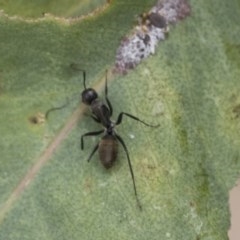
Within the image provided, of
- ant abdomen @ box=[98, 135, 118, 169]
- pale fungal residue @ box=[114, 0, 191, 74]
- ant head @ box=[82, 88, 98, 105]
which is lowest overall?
ant abdomen @ box=[98, 135, 118, 169]

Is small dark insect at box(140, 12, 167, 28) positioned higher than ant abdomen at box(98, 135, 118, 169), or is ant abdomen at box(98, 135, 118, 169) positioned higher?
small dark insect at box(140, 12, 167, 28)

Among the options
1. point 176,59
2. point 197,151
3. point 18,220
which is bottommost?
point 18,220

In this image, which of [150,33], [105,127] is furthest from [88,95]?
[150,33]

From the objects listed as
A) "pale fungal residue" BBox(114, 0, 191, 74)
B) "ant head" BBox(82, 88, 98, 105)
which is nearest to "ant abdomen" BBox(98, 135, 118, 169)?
"ant head" BBox(82, 88, 98, 105)

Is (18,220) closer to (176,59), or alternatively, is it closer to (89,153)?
(89,153)

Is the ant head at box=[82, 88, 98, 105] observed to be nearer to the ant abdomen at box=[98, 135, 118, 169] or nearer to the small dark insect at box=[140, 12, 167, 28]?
the ant abdomen at box=[98, 135, 118, 169]

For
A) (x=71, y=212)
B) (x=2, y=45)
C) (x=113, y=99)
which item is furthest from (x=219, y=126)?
(x=2, y=45)

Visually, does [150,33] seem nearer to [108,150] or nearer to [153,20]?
[153,20]

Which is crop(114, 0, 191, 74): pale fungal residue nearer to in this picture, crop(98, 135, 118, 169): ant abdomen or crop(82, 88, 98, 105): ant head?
crop(82, 88, 98, 105): ant head
